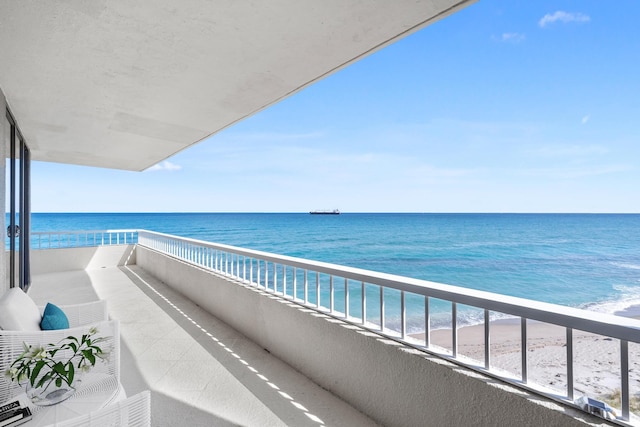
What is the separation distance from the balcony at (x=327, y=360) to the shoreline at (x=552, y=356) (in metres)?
0.24

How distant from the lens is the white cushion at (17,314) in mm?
1639

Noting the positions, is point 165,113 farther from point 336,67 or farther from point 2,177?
point 336,67

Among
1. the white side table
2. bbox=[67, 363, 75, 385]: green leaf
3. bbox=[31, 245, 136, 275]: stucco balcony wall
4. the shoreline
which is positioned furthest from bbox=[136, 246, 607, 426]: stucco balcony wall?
bbox=[31, 245, 136, 275]: stucco balcony wall

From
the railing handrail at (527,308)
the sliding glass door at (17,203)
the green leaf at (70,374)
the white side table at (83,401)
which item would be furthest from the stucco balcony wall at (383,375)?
the sliding glass door at (17,203)

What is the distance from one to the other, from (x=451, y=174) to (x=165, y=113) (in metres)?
27.4

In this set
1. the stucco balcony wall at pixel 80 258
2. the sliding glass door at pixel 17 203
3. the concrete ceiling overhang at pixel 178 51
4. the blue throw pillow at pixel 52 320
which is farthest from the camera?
the stucco balcony wall at pixel 80 258

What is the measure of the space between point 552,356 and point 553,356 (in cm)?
3

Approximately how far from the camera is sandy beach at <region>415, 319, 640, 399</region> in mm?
3559

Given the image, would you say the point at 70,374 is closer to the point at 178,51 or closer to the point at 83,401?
the point at 83,401

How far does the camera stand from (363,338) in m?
1.92

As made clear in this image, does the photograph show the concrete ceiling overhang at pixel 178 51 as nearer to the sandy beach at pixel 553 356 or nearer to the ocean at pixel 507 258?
the sandy beach at pixel 553 356

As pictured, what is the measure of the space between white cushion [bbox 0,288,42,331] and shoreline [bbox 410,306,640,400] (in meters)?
3.53

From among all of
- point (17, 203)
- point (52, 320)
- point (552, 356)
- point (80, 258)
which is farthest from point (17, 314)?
point (80, 258)

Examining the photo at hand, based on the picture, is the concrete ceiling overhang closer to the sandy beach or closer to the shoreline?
the sandy beach
